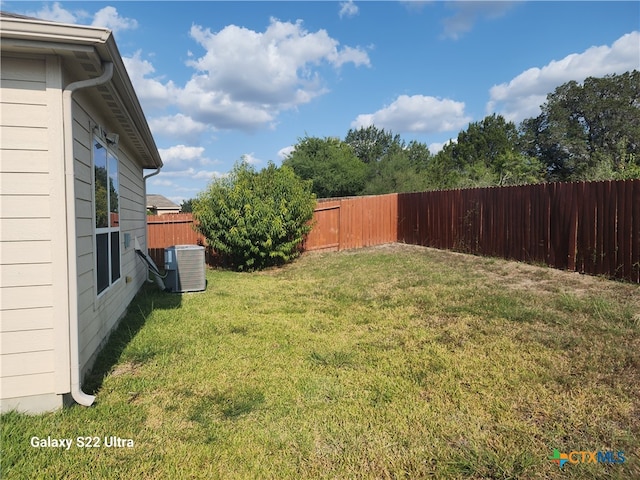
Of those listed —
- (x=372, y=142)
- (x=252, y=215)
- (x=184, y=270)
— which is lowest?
(x=184, y=270)

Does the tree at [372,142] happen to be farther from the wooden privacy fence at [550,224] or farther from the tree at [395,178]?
the wooden privacy fence at [550,224]

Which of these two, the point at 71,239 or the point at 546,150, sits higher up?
the point at 546,150

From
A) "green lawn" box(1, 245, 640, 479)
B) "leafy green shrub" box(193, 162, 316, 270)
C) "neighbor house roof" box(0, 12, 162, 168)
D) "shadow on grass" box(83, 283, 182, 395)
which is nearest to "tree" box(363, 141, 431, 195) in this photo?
"leafy green shrub" box(193, 162, 316, 270)

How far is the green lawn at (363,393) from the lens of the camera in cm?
197

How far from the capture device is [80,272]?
2.84 m

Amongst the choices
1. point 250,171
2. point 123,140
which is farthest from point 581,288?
point 250,171

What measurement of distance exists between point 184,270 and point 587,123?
3658cm

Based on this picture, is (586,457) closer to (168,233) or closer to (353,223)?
(168,233)

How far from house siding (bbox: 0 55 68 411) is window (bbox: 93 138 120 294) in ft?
3.47

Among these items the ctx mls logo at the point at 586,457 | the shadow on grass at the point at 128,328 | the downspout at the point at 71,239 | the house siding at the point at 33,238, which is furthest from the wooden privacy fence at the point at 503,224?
the house siding at the point at 33,238

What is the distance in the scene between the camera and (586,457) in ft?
6.44

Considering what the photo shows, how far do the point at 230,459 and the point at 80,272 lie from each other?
74.6 inches

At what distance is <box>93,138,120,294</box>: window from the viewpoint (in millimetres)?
3594

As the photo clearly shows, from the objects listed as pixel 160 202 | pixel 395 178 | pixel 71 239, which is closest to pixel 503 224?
pixel 71 239
